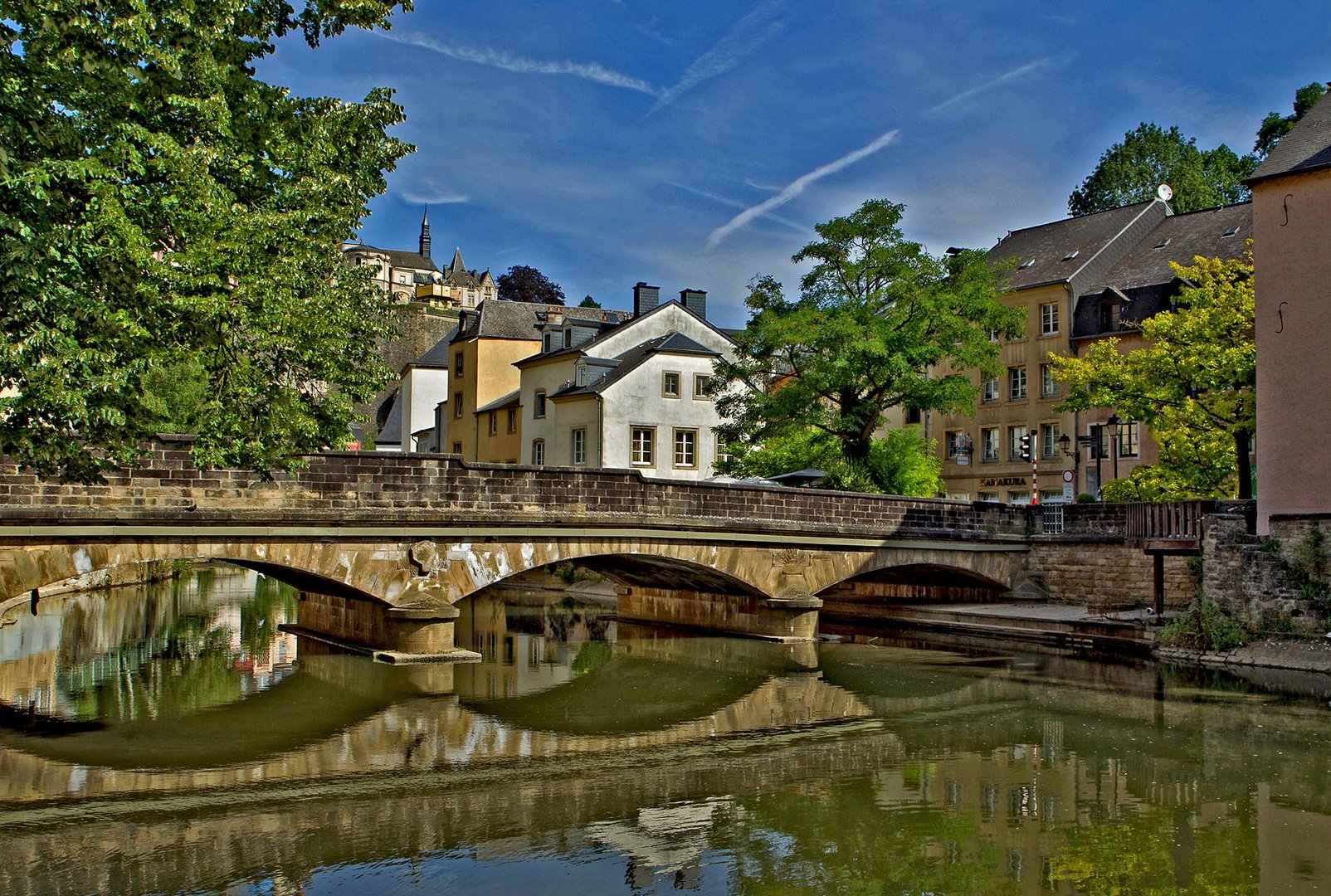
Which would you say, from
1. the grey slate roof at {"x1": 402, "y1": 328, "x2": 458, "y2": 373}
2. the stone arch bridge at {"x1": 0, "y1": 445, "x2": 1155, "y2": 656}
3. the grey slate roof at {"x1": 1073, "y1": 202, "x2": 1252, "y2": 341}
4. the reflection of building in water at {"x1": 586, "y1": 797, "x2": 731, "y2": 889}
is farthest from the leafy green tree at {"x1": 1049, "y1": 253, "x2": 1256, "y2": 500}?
the grey slate roof at {"x1": 402, "y1": 328, "x2": 458, "y2": 373}

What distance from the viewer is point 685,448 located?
4306 centimetres

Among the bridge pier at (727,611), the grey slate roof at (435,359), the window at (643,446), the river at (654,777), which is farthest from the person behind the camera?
the grey slate roof at (435,359)

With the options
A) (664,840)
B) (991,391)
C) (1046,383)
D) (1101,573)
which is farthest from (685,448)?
(664,840)

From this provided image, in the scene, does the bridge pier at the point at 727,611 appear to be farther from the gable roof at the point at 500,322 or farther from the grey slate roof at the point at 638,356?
the gable roof at the point at 500,322

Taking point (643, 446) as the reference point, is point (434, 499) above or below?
below

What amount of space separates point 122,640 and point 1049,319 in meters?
30.8

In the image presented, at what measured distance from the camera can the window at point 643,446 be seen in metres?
42.0

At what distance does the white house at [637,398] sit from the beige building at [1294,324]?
20.4 meters

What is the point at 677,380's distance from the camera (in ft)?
140

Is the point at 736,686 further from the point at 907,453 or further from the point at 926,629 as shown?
the point at 907,453

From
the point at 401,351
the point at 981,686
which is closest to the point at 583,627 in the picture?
the point at 981,686

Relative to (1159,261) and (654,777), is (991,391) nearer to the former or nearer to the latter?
(1159,261)

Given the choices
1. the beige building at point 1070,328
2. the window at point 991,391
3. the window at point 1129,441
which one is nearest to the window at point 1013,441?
the beige building at point 1070,328

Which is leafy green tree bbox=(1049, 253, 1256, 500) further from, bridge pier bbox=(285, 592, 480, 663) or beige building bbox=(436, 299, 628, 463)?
beige building bbox=(436, 299, 628, 463)
